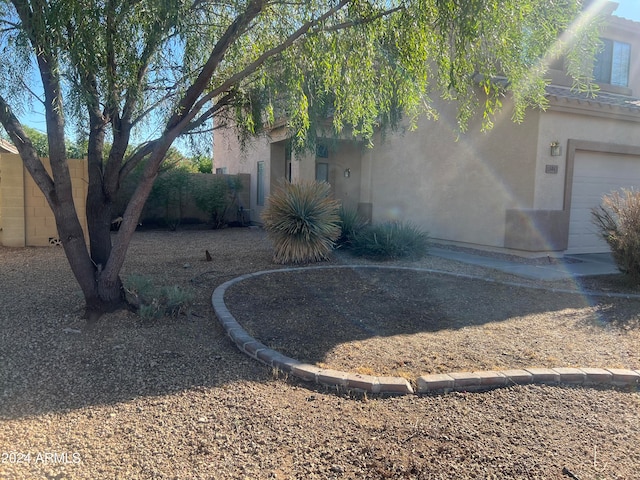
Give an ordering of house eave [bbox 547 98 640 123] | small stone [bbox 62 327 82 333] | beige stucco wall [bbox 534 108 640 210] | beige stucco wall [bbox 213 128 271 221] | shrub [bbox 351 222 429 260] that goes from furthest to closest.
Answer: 1. beige stucco wall [bbox 213 128 271 221]
2. beige stucco wall [bbox 534 108 640 210]
3. house eave [bbox 547 98 640 123]
4. shrub [bbox 351 222 429 260]
5. small stone [bbox 62 327 82 333]

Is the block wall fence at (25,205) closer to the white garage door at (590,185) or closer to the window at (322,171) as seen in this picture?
the window at (322,171)

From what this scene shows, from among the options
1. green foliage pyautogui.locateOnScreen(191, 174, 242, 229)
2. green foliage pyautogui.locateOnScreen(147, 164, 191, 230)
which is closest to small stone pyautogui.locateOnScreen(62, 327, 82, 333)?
green foliage pyautogui.locateOnScreen(147, 164, 191, 230)

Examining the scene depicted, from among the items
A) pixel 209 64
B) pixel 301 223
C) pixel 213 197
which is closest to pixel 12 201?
pixel 213 197

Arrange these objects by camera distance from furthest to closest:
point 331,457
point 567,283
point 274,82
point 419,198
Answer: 1. point 419,198
2. point 567,283
3. point 274,82
4. point 331,457

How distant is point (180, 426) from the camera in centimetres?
374

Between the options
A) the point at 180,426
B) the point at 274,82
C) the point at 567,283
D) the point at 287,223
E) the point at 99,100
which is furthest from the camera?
the point at 287,223

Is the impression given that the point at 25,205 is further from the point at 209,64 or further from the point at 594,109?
the point at 594,109

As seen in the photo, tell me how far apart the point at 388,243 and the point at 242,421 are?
706cm

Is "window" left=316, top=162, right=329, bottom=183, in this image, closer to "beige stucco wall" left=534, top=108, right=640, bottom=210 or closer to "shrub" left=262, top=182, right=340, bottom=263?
"shrub" left=262, top=182, right=340, bottom=263

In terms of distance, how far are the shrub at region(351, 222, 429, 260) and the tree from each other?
12.1 feet

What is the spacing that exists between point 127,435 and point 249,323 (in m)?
2.56

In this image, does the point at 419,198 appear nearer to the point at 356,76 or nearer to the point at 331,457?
the point at 356,76

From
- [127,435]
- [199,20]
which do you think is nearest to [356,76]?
[199,20]

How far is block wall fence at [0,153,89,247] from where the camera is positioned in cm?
1145
